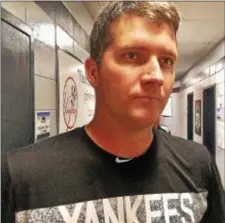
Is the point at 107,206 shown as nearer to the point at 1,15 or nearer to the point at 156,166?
the point at 156,166

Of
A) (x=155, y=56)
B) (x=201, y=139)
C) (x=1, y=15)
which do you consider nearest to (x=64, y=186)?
(x=155, y=56)

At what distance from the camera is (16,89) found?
126 centimetres

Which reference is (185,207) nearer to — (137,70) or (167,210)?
(167,210)

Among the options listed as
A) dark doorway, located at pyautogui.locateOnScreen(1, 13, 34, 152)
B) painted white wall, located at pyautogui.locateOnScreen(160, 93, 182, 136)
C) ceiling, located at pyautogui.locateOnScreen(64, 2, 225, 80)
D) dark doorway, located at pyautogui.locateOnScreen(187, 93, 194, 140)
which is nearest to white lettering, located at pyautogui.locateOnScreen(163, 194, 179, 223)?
dark doorway, located at pyautogui.locateOnScreen(1, 13, 34, 152)

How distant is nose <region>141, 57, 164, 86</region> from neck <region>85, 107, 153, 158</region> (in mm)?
106

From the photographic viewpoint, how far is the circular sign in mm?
1990

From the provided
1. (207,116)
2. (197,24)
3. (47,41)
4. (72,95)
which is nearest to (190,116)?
(207,116)

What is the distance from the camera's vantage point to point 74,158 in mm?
607

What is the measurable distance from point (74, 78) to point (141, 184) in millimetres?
1699

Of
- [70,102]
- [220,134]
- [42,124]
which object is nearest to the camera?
[42,124]

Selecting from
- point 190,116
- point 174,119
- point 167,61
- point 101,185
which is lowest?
point 174,119

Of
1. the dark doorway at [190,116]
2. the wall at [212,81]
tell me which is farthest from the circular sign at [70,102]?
the dark doorway at [190,116]

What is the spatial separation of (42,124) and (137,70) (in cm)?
109

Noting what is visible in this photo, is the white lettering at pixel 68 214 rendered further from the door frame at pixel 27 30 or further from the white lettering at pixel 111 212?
the door frame at pixel 27 30
